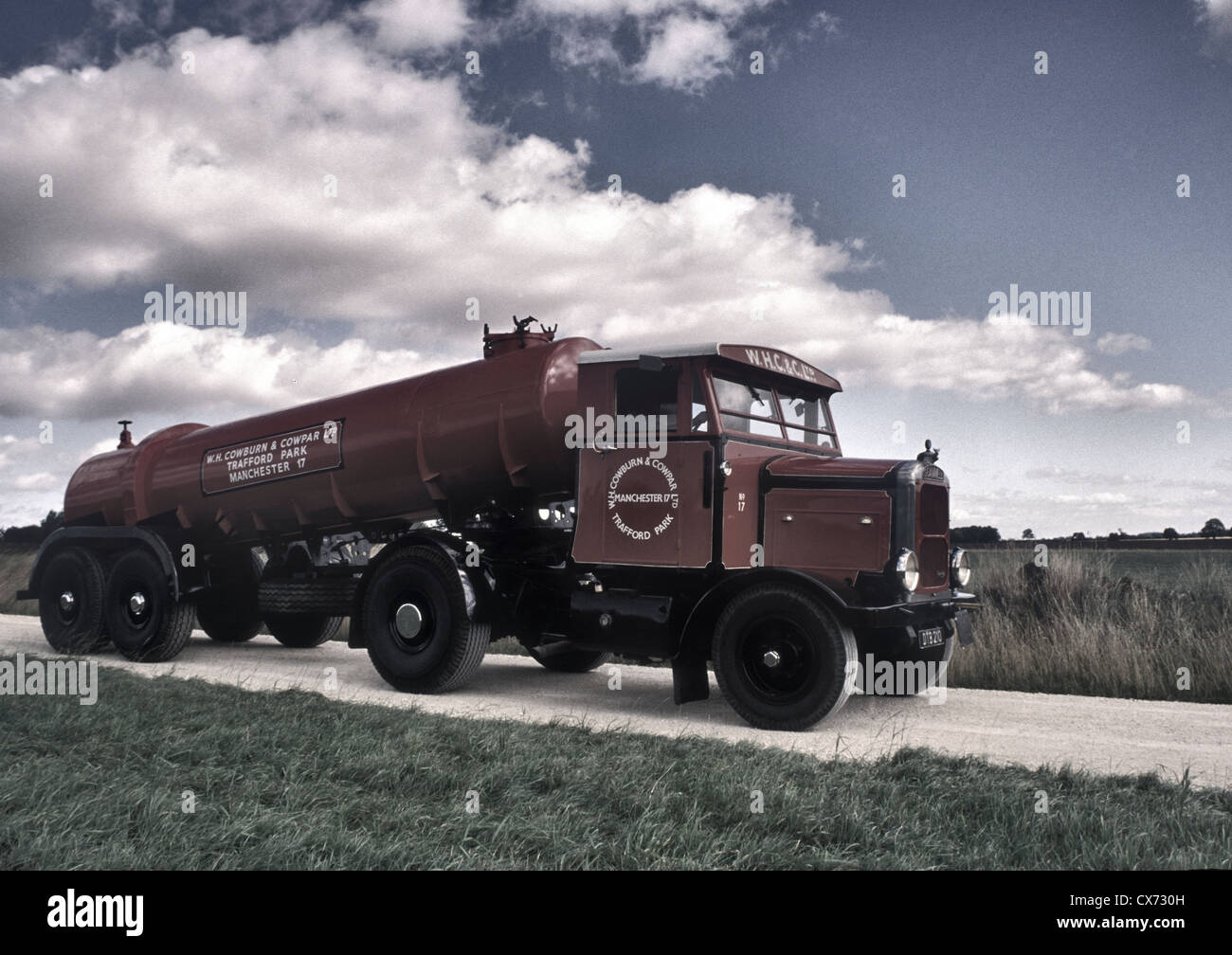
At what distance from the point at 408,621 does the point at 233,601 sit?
16.6 ft

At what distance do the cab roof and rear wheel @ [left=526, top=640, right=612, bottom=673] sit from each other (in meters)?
3.25

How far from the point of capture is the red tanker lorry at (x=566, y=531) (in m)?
7.45

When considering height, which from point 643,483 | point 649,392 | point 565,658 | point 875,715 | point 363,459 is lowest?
point 875,715

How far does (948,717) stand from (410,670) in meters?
4.68

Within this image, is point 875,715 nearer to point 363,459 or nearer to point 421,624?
point 421,624

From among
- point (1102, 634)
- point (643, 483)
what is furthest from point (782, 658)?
point (1102, 634)

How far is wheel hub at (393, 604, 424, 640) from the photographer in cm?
940

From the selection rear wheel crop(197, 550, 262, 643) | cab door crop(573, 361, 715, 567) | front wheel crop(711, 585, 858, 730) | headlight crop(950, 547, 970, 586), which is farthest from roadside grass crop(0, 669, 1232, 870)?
rear wheel crop(197, 550, 262, 643)

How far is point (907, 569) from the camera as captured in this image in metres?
7.31

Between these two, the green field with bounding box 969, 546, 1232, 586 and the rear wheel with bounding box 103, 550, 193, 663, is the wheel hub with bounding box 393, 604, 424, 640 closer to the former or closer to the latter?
the rear wheel with bounding box 103, 550, 193, 663

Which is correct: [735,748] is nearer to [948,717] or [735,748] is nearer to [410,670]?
[948,717]

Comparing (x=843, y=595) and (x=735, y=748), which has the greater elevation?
(x=843, y=595)

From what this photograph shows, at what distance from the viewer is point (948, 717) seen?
7.65 m

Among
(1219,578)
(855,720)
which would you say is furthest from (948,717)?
(1219,578)
